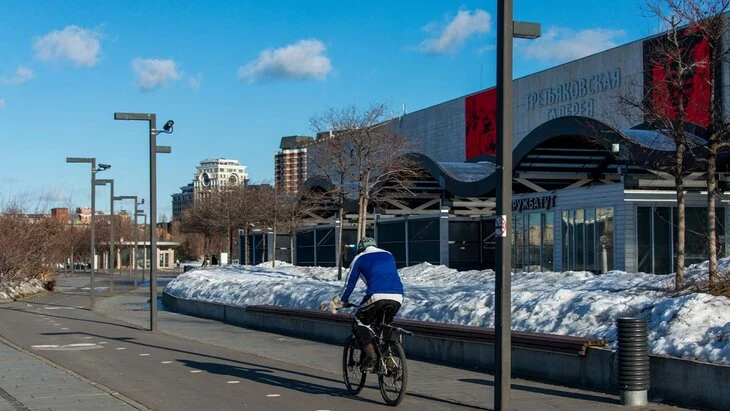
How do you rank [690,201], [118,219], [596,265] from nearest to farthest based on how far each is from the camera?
[690,201] < [596,265] < [118,219]

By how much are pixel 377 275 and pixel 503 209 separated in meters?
1.99

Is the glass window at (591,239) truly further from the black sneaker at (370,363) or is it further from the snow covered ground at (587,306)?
the black sneaker at (370,363)

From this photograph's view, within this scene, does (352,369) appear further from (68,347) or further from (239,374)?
(68,347)

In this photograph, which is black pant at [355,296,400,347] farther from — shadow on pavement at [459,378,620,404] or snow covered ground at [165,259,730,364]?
snow covered ground at [165,259,730,364]

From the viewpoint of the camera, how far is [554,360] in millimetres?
12141

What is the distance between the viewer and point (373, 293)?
35.5 ft

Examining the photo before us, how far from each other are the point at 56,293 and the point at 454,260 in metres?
19.7

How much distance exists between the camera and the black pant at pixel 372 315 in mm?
10773

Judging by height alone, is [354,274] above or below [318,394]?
above

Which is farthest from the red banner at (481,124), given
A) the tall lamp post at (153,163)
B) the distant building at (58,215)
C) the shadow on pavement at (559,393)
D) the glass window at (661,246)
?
the shadow on pavement at (559,393)

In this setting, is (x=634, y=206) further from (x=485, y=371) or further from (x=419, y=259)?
(x=485, y=371)

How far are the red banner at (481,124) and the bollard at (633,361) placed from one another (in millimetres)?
57544

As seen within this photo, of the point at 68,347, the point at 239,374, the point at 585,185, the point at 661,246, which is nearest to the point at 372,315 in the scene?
the point at 239,374

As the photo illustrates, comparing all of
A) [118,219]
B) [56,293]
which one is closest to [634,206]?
[56,293]
